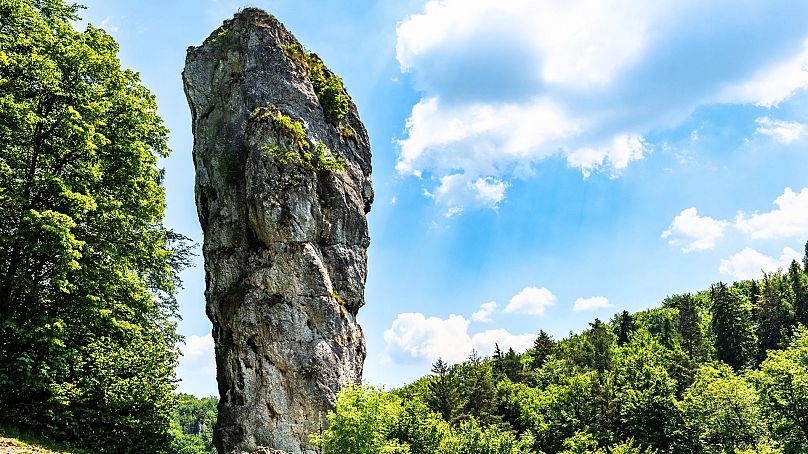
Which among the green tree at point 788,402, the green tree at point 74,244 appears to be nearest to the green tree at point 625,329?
the green tree at point 788,402

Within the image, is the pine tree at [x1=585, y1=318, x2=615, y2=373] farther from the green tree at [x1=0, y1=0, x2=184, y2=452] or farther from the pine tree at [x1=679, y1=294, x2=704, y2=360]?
the green tree at [x1=0, y1=0, x2=184, y2=452]

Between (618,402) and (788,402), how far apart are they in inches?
601

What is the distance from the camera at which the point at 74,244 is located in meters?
18.9

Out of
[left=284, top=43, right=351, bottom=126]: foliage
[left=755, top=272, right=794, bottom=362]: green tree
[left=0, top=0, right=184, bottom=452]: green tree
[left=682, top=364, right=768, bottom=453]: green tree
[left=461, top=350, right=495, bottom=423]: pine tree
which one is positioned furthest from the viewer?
[left=755, top=272, right=794, bottom=362]: green tree

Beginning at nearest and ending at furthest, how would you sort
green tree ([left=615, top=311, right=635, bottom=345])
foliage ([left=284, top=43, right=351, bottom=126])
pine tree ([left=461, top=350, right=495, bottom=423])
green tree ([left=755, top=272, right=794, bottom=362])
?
foliage ([left=284, top=43, right=351, bottom=126]) → pine tree ([left=461, top=350, right=495, bottom=423]) → green tree ([left=755, top=272, right=794, bottom=362]) → green tree ([left=615, top=311, right=635, bottom=345])

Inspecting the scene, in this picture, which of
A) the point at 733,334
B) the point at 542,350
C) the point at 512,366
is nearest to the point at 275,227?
the point at 512,366

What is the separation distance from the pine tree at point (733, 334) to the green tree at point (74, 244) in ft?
240

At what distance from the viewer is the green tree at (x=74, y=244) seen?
1925 centimetres

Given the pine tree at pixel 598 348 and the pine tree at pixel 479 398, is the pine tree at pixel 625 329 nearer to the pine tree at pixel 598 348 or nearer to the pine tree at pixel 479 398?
the pine tree at pixel 598 348

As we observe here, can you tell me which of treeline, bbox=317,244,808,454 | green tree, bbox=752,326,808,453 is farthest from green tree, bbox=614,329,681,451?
green tree, bbox=752,326,808,453

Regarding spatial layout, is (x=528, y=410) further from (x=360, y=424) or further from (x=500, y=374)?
(x=360, y=424)

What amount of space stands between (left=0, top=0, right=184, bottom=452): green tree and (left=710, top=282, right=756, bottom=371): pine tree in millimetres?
73163

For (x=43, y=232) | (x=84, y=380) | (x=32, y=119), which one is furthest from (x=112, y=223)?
(x=84, y=380)

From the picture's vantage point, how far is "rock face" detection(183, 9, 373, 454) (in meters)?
27.5
